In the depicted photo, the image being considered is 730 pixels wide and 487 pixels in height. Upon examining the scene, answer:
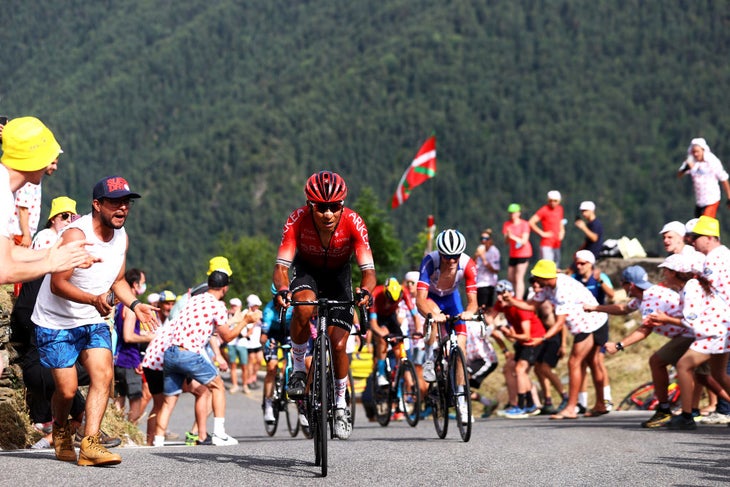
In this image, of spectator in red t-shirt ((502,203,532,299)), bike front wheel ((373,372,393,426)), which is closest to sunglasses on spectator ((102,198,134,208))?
bike front wheel ((373,372,393,426))

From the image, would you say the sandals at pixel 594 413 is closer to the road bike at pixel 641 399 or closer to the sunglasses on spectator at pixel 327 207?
the road bike at pixel 641 399

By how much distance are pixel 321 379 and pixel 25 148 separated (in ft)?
8.93

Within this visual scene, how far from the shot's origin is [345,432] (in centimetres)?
921

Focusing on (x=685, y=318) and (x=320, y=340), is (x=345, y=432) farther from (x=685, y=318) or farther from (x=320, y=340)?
(x=685, y=318)

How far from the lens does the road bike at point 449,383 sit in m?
12.0

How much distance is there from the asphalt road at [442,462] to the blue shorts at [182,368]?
1200 millimetres

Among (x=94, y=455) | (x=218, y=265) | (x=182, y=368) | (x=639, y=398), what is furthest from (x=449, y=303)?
(x=639, y=398)

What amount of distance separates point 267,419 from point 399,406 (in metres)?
1.84

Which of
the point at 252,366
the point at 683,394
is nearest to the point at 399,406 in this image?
the point at 683,394

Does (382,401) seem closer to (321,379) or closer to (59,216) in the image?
(59,216)

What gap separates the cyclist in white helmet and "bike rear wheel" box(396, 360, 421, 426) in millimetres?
2336


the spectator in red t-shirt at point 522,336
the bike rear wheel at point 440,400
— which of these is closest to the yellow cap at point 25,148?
the bike rear wheel at point 440,400

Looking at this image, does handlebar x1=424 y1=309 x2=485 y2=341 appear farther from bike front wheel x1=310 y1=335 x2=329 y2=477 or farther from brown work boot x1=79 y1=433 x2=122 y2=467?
brown work boot x1=79 y1=433 x2=122 y2=467

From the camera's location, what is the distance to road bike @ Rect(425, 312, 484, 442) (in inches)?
473
